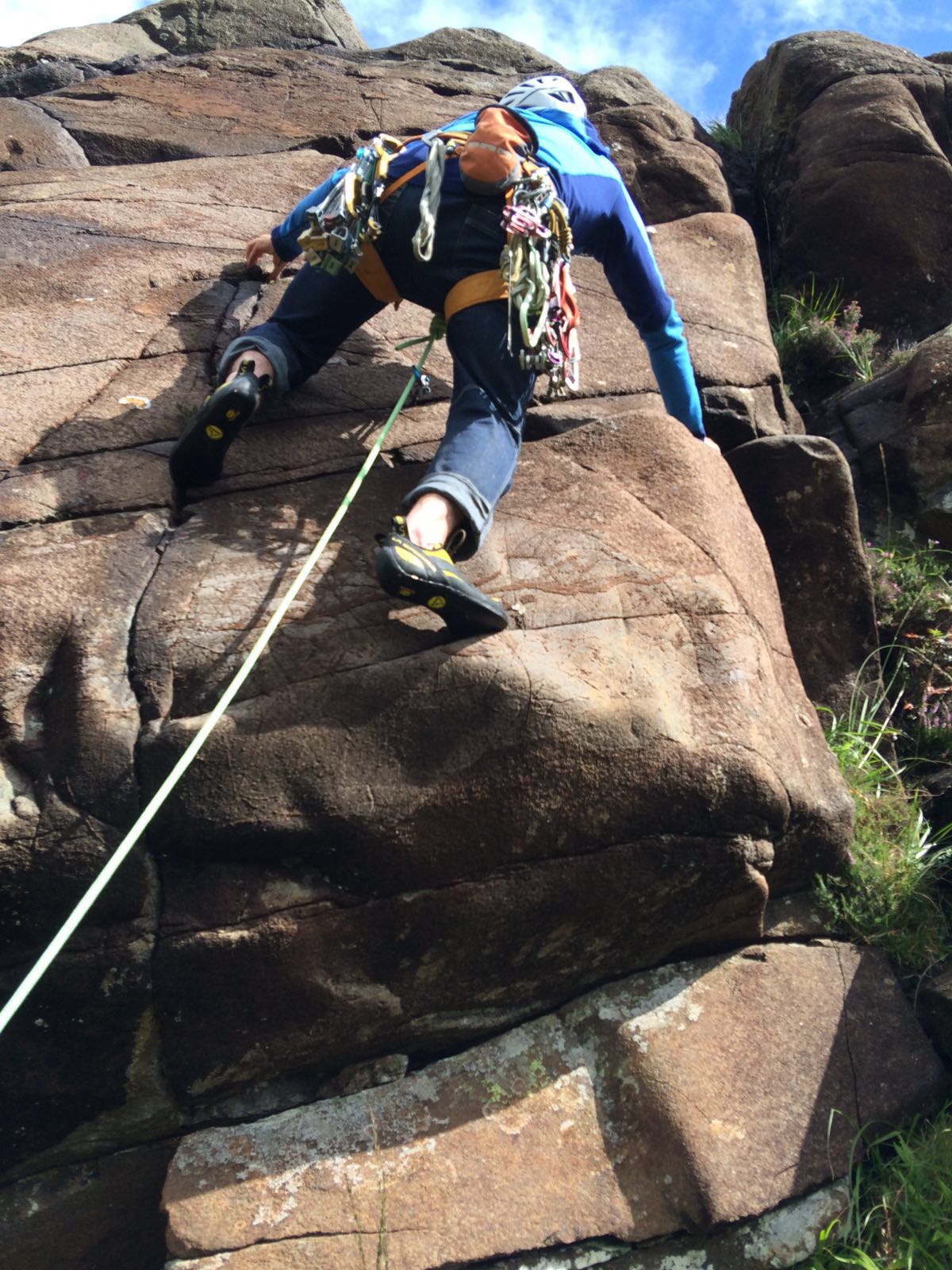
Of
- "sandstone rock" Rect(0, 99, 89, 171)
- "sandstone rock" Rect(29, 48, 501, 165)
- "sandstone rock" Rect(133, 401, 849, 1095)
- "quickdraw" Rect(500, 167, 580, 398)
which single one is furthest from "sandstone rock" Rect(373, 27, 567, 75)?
"sandstone rock" Rect(133, 401, 849, 1095)

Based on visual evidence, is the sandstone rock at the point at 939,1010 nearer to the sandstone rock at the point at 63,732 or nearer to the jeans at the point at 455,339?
the jeans at the point at 455,339

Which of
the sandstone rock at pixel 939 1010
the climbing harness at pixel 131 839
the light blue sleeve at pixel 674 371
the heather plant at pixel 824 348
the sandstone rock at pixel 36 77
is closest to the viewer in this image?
the climbing harness at pixel 131 839

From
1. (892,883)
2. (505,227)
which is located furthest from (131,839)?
(892,883)

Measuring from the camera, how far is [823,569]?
3988mm

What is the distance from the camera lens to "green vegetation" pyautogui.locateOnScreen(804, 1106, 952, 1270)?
8.66 ft

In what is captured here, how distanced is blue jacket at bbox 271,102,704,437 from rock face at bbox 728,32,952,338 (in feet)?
9.54

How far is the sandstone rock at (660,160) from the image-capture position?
5797mm

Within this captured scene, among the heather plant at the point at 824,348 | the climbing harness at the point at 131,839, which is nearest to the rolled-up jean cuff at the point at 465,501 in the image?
the climbing harness at the point at 131,839

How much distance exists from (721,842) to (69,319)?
2918 millimetres

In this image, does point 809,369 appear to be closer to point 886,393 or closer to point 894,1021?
point 886,393

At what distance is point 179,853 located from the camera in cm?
261

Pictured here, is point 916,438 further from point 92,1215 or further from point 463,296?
point 92,1215

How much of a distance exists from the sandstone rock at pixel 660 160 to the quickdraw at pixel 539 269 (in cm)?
284

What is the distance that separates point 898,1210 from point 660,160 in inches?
195
